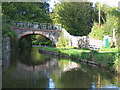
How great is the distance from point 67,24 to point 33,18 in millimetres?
6041

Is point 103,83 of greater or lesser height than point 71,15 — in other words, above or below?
below

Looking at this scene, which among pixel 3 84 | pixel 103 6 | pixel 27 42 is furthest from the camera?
pixel 103 6

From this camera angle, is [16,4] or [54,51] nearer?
[54,51]

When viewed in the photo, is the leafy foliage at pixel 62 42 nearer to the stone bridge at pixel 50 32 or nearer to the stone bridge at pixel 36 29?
the stone bridge at pixel 50 32

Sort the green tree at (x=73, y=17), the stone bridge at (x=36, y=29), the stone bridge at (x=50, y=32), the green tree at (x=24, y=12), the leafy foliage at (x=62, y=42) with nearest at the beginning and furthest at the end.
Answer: the stone bridge at (x=50, y=32) → the leafy foliage at (x=62, y=42) → the stone bridge at (x=36, y=29) → the green tree at (x=24, y=12) → the green tree at (x=73, y=17)

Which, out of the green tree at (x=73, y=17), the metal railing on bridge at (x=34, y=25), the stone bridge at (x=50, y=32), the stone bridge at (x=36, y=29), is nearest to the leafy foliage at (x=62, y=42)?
the stone bridge at (x=50, y=32)

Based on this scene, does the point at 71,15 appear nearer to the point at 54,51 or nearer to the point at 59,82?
the point at 54,51

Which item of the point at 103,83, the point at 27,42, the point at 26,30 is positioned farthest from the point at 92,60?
the point at 27,42

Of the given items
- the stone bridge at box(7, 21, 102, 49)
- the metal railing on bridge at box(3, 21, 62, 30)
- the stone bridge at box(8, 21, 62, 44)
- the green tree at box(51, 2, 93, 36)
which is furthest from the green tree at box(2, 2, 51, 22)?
the green tree at box(51, 2, 93, 36)

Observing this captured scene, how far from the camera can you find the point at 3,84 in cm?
981

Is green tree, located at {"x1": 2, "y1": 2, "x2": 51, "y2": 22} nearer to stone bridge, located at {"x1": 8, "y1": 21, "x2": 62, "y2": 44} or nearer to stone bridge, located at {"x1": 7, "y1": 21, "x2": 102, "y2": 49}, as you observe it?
stone bridge, located at {"x1": 8, "y1": 21, "x2": 62, "y2": 44}

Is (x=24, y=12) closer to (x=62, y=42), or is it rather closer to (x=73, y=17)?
(x=73, y=17)

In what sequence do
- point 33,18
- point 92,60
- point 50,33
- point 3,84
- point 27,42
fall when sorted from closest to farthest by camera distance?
1. point 3,84
2. point 92,60
3. point 50,33
4. point 33,18
5. point 27,42

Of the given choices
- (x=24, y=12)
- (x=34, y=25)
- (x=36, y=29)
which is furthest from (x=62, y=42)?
(x=24, y=12)
